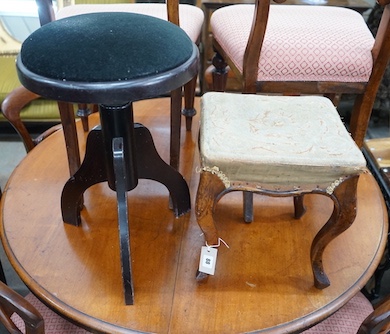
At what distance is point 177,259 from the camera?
40.0 inches

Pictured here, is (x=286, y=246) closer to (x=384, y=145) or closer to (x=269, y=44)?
(x=269, y=44)

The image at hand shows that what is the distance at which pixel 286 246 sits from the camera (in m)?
1.06

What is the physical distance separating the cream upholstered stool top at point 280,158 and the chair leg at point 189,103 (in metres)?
0.51

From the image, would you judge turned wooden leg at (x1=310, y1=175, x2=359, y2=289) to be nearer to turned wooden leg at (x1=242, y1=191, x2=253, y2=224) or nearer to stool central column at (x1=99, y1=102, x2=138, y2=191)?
turned wooden leg at (x1=242, y1=191, x2=253, y2=224)

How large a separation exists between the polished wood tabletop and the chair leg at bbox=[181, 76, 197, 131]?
275 millimetres

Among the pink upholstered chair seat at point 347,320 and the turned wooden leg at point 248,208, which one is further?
the turned wooden leg at point 248,208

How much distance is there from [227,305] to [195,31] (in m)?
→ 0.84

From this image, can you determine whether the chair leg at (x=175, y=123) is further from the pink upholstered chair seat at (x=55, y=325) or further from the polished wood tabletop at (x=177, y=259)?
the pink upholstered chair seat at (x=55, y=325)

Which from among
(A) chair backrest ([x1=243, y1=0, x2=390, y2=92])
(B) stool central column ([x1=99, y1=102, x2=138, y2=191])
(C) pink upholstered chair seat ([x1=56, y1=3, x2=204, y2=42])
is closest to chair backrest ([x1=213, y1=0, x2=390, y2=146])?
(A) chair backrest ([x1=243, y1=0, x2=390, y2=92])

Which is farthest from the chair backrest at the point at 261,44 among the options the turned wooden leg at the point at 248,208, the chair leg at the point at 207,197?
the chair leg at the point at 207,197

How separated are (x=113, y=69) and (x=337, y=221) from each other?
0.53 metres

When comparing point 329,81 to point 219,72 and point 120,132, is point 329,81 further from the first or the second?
point 120,132

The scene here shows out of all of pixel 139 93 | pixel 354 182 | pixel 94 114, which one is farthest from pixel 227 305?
pixel 94 114

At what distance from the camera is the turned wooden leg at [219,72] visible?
1518 mm
